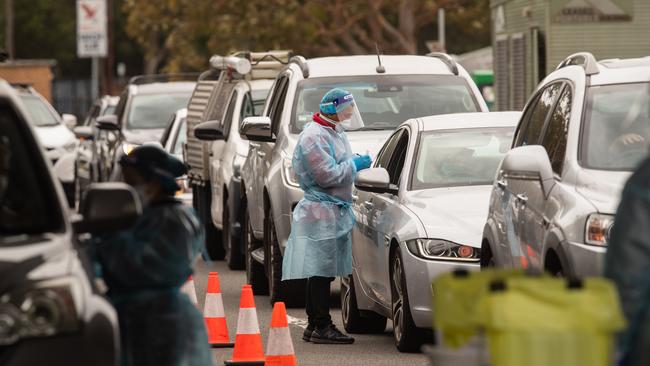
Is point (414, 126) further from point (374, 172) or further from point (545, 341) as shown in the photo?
point (545, 341)

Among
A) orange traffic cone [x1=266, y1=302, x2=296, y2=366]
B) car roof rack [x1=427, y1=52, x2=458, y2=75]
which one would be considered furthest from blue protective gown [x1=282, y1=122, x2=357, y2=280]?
car roof rack [x1=427, y1=52, x2=458, y2=75]

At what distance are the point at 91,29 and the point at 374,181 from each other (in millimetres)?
35024

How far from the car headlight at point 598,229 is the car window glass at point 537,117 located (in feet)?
5.36

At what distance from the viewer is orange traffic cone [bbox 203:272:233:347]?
12109mm

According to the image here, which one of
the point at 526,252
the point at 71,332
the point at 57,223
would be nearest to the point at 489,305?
the point at 71,332

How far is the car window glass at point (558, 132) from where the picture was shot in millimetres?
9547

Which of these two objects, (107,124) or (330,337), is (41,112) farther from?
(330,337)

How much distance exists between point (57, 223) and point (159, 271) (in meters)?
0.41

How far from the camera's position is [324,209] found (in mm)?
12531

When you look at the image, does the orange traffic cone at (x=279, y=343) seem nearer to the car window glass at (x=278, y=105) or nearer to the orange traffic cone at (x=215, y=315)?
the orange traffic cone at (x=215, y=315)

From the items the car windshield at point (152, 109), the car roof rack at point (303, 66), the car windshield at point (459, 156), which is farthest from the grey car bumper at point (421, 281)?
the car windshield at point (152, 109)

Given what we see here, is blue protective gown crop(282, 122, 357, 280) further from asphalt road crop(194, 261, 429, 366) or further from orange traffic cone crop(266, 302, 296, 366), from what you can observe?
orange traffic cone crop(266, 302, 296, 366)

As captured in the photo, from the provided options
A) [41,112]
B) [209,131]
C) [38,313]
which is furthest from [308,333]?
[41,112]

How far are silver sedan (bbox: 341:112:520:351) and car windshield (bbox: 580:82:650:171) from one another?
1.90 metres
